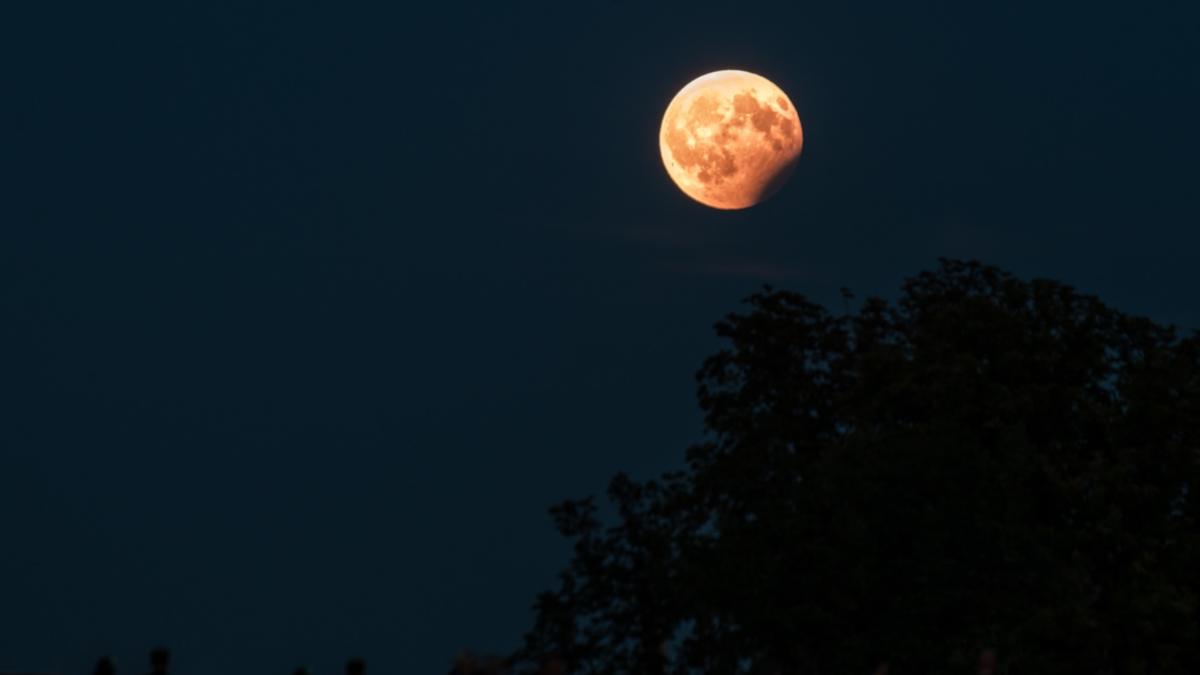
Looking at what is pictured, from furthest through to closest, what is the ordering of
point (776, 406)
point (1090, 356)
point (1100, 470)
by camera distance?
1. point (776, 406)
2. point (1090, 356)
3. point (1100, 470)

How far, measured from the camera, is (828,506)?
143 ft

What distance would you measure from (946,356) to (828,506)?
4978mm

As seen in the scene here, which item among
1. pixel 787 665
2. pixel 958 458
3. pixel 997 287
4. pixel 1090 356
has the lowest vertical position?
pixel 787 665

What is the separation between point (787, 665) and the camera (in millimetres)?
44594

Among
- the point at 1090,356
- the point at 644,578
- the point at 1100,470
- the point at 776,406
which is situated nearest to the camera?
the point at 1100,470

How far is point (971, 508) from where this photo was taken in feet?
142

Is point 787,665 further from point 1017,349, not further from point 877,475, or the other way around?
point 1017,349

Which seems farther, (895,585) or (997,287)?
(997,287)

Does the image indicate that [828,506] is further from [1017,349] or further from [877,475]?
[1017,349]

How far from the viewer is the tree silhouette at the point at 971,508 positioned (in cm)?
4197

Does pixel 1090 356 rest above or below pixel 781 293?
below

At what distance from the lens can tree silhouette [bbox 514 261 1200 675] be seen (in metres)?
42.0

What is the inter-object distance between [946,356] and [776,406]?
18.8 ft

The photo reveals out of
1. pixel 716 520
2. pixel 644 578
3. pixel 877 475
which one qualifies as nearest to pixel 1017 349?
pixel 877 475
